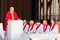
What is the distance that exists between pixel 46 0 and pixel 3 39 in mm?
7149

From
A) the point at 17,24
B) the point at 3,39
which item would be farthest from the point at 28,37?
the point at 3,39

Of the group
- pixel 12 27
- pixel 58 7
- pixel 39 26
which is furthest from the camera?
pixel 58 7

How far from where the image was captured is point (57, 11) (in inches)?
623

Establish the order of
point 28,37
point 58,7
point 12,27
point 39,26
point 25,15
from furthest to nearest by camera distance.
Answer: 1. point 25,15
2. point 58,7
3. point 39,26
4. point 12,27
5. point 28,37

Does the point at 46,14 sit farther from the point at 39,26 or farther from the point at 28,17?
the point at 39,26

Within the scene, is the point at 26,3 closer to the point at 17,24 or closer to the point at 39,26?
the point at 39,26

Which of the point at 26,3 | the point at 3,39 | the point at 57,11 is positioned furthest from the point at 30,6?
the point at 3,39

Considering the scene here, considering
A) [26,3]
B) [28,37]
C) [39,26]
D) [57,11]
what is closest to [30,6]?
[26,3]

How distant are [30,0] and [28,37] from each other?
8.79 metres

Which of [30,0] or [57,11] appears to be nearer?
[57,11]

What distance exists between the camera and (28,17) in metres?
16.6

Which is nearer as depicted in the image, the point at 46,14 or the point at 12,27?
the point at 12,27

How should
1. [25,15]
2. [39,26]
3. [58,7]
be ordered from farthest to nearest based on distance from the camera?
[25,15] < [58,7] < [39,26]

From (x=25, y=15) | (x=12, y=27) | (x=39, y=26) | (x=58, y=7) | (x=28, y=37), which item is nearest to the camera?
(x=28, y=37)
